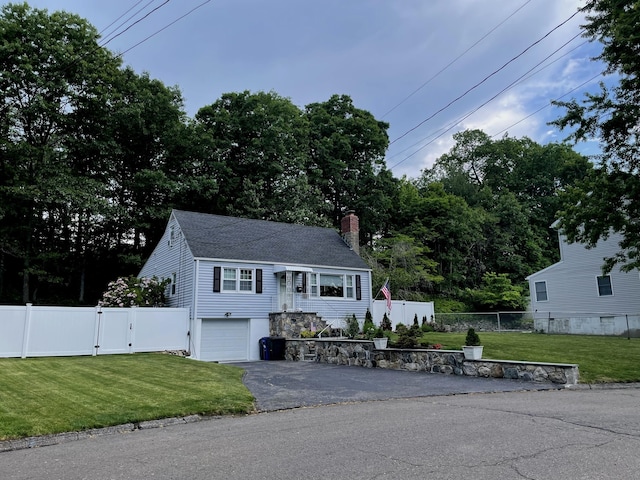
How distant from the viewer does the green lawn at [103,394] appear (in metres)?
6.98

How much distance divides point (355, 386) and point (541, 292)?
21104mm

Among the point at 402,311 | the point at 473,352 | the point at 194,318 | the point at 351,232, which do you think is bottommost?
the point at 473,352

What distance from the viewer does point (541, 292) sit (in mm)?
27484

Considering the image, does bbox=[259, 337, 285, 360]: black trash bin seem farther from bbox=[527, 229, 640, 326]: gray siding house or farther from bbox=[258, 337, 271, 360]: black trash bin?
bbox=[527, 229, 640, 326]: gray siding house

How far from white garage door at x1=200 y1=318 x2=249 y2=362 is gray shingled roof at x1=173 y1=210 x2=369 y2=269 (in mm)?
3124

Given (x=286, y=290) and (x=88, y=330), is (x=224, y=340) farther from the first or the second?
(x=88, y=330)

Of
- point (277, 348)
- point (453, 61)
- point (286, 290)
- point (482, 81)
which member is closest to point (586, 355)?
point (482, 81)

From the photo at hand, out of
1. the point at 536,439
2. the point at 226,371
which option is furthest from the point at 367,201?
the point at 536,439

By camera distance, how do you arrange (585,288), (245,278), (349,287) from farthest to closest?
(585,288) → (349,287) → (245,278)

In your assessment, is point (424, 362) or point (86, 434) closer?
point (86, 434)

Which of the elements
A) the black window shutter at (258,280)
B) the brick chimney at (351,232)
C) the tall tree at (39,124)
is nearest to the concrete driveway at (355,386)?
the black window shutter at (258,280)

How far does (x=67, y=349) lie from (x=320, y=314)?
38.8ft

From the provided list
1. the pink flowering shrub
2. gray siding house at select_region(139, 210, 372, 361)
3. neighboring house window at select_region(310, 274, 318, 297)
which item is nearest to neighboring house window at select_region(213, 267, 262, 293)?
gray siding house at select_region(139, 210, 372, 361)

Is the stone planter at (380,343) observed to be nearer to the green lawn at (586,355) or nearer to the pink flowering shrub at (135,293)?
the green lawn at (586,355)
